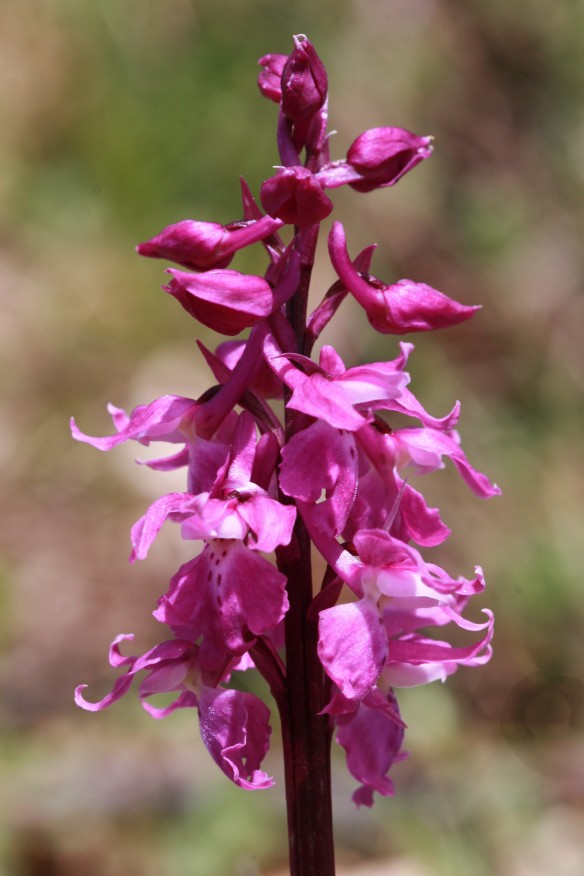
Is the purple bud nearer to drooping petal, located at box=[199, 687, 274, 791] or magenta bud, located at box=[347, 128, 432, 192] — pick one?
magenta bud, located at box=[347, 128, 432, 192]

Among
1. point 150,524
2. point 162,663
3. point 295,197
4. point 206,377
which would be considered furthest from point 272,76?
point 206,377

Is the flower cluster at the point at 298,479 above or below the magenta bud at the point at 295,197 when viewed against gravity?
below

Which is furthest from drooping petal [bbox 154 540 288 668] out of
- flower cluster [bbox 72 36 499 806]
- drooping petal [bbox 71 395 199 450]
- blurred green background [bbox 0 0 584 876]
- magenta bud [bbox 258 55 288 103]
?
blurred green background [bbox 0 0 584 876]

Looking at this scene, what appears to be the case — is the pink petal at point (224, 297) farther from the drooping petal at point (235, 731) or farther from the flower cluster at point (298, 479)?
the drooping petal at point (235, 731)

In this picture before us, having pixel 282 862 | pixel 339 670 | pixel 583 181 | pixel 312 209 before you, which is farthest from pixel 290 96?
pixel 583 181

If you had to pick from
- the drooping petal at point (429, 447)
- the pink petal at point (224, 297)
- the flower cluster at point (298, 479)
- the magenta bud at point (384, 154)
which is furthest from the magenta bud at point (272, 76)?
the drooping petal at point (429, 447)

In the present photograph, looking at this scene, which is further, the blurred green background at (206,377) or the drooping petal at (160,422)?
the blurred green background at (206,377)

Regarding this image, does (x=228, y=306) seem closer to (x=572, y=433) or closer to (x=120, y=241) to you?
(x=572, y=433)

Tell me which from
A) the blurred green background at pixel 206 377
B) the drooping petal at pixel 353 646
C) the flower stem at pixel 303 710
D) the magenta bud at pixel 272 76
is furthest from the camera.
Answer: the blurred green background at pixel 206 377

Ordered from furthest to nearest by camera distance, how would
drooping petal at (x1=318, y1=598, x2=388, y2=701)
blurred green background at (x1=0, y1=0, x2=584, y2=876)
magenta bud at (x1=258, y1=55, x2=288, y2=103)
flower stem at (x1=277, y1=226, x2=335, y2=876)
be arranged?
1. blurred green background at (x1=0, y1=0, x2=584, y2=876)
2. magenta bud at (x1=258, y1=55, x2=288, y2=103)
3. flower stem at (x1=277, y1=226, x2=335, y2=876)
4. drooping petal at (x1=318, y1=598, x2=388, y2=701)
